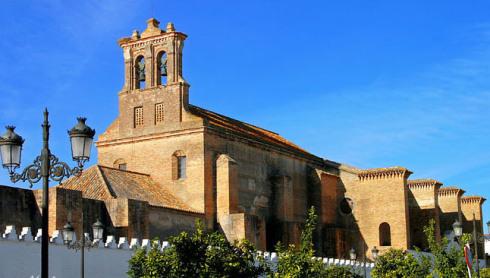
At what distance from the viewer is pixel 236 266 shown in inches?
699

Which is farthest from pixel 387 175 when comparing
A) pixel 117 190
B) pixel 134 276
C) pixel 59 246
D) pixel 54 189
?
pixel 134 276

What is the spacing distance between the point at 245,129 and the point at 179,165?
558 centimetres

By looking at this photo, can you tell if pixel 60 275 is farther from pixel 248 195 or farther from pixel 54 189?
pixel 248 195

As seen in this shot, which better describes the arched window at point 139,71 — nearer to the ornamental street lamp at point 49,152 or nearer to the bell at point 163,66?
the bell at point 163,66

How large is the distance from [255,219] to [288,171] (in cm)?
663

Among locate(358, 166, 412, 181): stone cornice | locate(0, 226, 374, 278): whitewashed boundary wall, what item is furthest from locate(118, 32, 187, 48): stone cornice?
locate(0, 226, 374, 278): whitewashed boundary wall

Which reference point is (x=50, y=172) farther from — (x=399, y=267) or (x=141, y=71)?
(x=141, y=71)

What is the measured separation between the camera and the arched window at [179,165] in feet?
121

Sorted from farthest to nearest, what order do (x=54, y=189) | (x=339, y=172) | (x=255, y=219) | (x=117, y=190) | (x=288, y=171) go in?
(x=339, y=172), (x=288, y=171), (x=255, y=219), (x=117, y=190), (x=54, y=189)

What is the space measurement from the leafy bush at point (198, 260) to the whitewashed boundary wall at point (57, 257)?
11.0ft

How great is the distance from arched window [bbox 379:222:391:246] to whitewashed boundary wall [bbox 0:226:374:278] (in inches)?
803

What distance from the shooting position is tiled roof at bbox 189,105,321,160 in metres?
38.5

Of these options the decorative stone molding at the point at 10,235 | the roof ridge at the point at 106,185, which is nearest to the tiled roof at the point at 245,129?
the roof ridge at the point at 106,185

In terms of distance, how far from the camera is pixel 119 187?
3372cm
